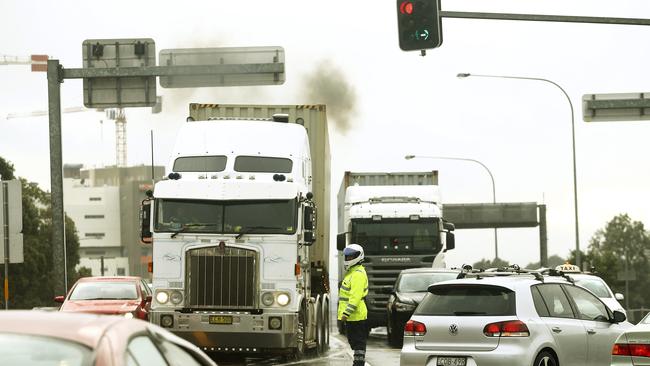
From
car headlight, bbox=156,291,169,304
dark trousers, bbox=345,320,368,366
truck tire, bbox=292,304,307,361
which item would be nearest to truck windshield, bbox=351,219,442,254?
truck tire, bbox=292,304,307,361

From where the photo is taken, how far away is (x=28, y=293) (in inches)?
3231

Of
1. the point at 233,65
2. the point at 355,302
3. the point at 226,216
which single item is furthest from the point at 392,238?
the point at 355,302

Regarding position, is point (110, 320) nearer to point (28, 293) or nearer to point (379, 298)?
point (379, 298)

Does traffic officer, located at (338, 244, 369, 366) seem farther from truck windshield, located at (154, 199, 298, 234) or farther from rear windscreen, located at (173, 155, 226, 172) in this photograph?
rear windscreen, located at (173, 155, 226, 172)

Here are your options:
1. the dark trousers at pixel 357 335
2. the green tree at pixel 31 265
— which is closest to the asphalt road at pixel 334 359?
the dark trousers at pixel 357 335

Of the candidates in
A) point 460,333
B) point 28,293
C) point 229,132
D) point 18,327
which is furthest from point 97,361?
point 28,293

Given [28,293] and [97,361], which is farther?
[28,293]

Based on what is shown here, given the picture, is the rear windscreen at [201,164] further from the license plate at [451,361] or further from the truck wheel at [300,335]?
the license plate at [451,361]

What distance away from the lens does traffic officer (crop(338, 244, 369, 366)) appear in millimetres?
17125

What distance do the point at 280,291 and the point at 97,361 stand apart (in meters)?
15.3

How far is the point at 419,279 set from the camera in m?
27.7

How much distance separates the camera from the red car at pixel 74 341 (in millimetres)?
5012

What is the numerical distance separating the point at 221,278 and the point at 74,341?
1505 cm

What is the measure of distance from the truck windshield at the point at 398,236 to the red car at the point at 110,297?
23.1ft
